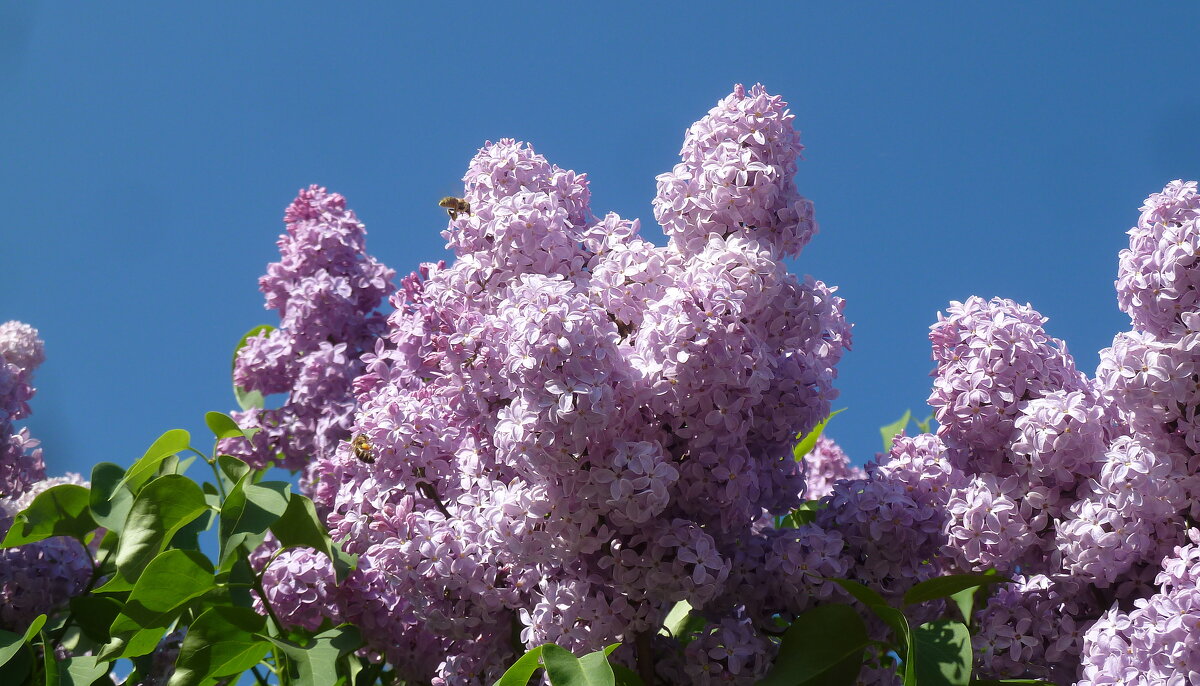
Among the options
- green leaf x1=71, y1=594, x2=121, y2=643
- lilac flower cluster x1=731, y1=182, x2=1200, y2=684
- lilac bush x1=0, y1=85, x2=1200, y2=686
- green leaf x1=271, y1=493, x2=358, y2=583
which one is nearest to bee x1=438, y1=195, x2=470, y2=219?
lilac bush x1=0, y1=85, x2=1200, y2=686

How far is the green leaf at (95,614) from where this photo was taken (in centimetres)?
213

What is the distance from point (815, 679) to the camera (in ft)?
5.46

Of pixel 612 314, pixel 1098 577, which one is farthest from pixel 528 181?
pixel 1098 577

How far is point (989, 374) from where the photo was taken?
1.84 meters

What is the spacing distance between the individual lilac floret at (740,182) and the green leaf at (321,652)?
0.84 meters

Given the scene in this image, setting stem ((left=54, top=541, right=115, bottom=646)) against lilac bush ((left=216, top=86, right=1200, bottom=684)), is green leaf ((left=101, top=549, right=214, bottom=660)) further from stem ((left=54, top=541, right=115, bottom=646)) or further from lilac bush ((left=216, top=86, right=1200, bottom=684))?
stem ((left=54, top=541, right=115, bottom=646))

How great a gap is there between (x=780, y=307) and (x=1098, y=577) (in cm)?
60

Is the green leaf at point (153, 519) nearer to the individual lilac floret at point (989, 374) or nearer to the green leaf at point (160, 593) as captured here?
the green leaf at point (160, 593)

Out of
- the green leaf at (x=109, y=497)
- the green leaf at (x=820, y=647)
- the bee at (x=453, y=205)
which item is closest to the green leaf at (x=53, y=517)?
the green leaf at (x=109, y=497)

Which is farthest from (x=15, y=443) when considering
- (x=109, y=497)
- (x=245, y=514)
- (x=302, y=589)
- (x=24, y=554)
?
(x=245, y=514)

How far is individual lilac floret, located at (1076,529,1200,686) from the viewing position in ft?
4.77

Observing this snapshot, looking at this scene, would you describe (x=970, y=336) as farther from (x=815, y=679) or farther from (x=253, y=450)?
(x=253, y=450)

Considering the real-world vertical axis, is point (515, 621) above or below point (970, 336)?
below

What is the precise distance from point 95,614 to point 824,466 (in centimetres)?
196
